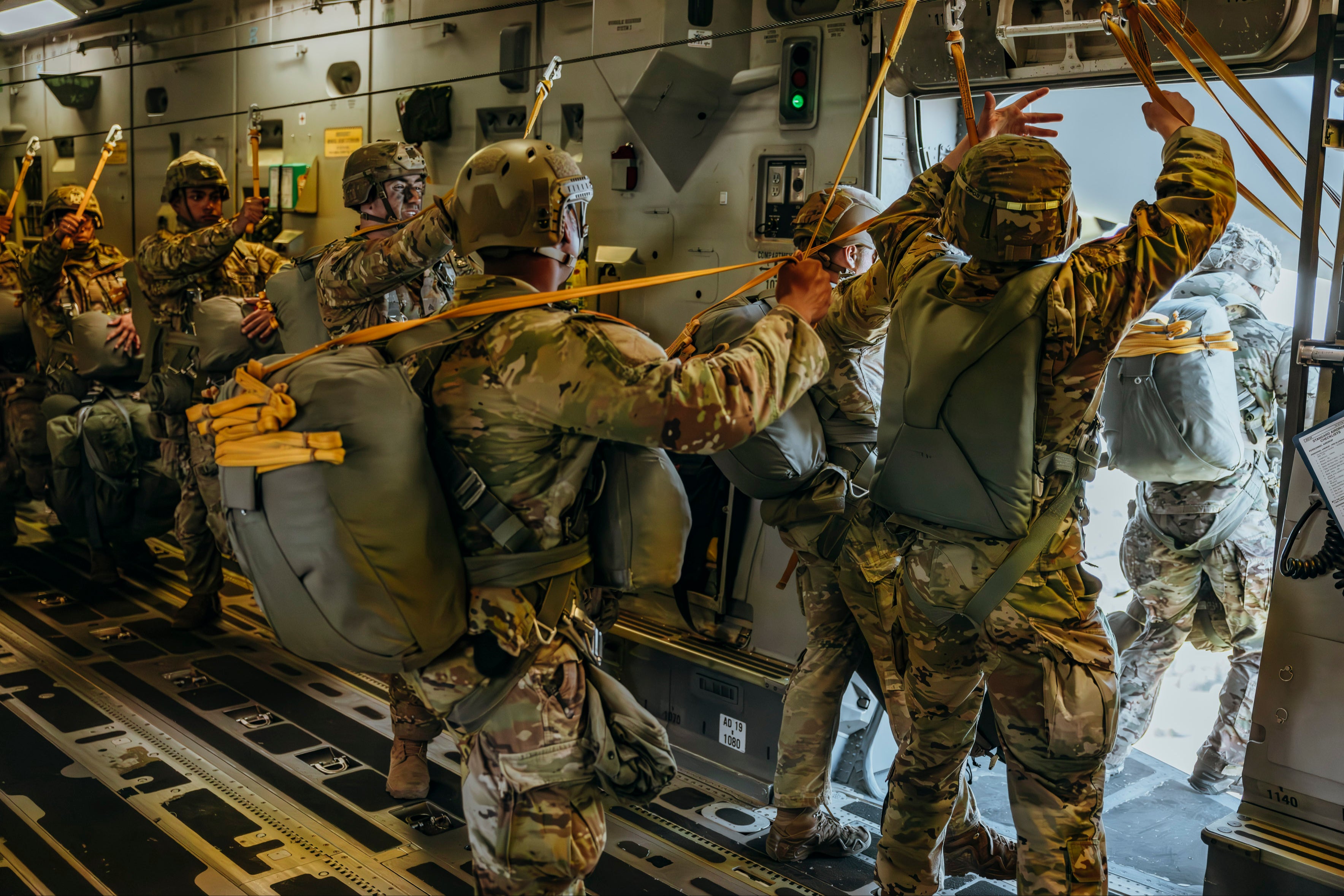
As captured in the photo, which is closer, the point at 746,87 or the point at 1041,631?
the point at 1041,631

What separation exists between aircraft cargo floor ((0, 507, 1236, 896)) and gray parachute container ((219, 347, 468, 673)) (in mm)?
1441

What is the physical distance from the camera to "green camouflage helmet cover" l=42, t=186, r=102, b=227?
686 cm

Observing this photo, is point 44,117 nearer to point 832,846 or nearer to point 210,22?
point 210,22

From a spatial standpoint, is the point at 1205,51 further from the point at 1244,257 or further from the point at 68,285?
the point at 68,285

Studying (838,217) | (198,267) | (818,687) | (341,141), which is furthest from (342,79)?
(818,687)

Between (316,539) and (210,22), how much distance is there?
21.5 feet

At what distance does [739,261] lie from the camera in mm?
4473

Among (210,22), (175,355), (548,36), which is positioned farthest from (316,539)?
(210,22)

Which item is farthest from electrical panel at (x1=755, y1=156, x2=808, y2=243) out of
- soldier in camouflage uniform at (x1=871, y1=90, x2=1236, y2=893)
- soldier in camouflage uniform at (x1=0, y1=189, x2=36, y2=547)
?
soldier in camouflage uniform at (x1=0, y1=189, x2=36, y2=547)

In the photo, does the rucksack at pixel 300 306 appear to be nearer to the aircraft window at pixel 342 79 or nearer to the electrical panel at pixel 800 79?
the aircraft window at pixel 342 79

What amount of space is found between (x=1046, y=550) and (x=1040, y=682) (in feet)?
1.05

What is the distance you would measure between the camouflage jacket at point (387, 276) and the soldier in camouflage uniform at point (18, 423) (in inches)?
149

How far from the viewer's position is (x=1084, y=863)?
260 centimetres

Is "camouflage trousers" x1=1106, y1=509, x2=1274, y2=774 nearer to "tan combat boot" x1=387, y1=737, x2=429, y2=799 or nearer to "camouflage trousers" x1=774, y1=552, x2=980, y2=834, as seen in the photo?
"camouflage trousers" x1=774, y1=552, x2=980, y2=834
